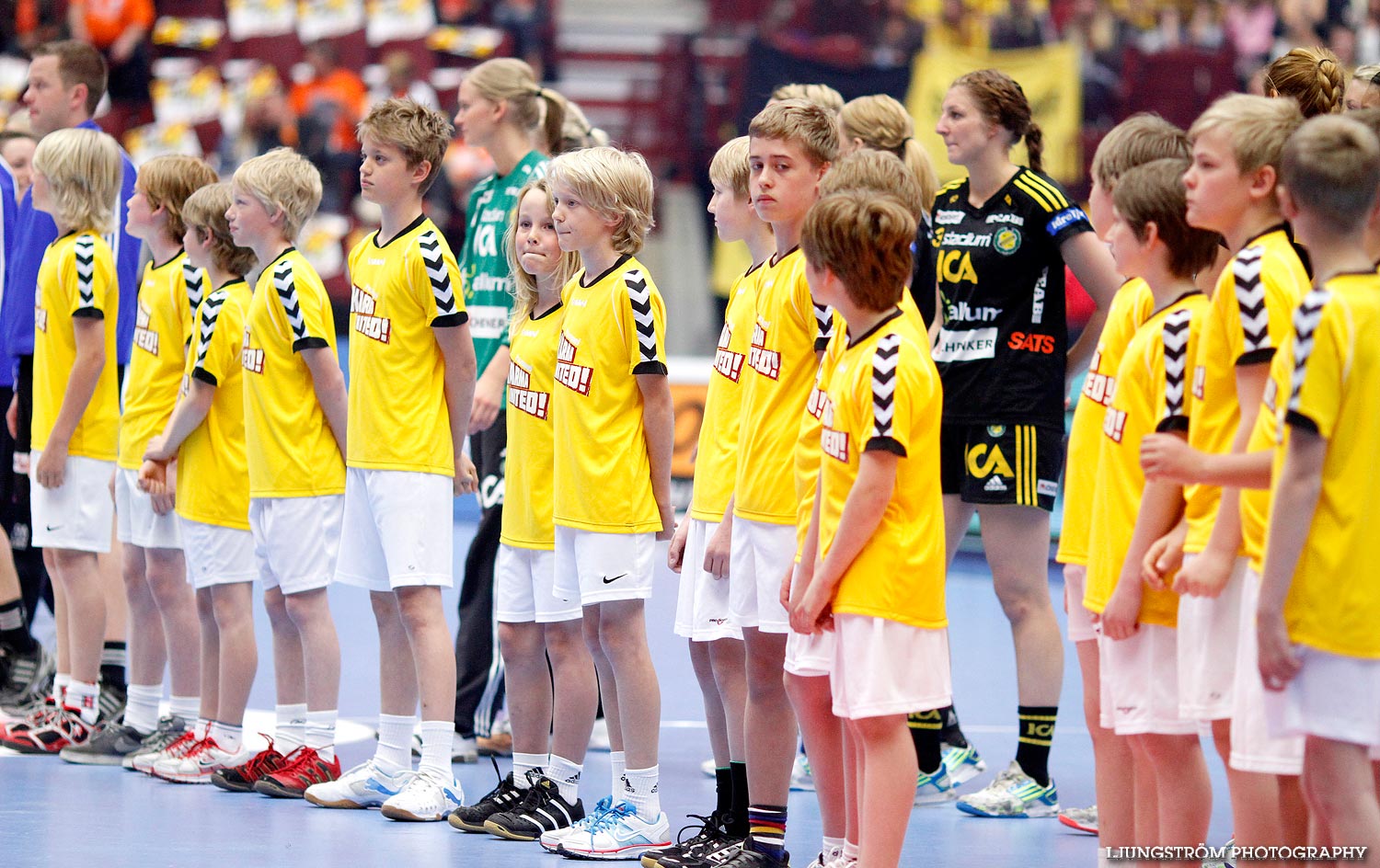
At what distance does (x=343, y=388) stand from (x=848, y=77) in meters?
8.91

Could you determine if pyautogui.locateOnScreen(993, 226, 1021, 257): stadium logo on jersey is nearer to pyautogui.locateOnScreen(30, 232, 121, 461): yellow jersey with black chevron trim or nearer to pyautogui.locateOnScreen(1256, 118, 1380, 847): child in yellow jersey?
pyautogui.locateOnScreen(1256, 118, 1380, 847): child in yellow jersey

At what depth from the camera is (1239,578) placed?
2.95 metres

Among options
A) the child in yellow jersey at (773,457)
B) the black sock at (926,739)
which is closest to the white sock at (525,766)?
the child in yellow jersey at (773,457)

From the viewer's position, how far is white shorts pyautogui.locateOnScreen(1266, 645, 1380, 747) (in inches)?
104

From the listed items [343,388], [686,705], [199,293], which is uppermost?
[199,293]

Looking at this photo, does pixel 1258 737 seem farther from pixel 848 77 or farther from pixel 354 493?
pixel 848 77

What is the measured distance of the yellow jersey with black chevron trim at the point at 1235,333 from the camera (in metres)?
2.90

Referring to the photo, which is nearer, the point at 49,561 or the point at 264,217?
the point at 264,217

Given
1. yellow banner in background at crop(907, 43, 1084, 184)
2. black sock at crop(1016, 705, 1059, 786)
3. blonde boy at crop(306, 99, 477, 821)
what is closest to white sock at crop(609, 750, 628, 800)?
blonde boy at crop(306, 99, 477, 821)

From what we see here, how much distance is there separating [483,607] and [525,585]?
129 cm

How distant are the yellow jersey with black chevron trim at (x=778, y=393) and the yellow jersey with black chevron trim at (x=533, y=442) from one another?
68cm

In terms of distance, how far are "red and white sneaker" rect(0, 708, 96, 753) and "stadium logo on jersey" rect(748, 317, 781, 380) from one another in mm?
2832

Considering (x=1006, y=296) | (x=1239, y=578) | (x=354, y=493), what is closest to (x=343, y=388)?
(x=354, y=493)

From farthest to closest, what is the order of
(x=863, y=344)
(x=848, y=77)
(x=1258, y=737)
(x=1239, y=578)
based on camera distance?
1. (x=848, y=77)
2. (x=863, y=344)
3. (x=1239, y=578)
4. (x=1258, y=737)
